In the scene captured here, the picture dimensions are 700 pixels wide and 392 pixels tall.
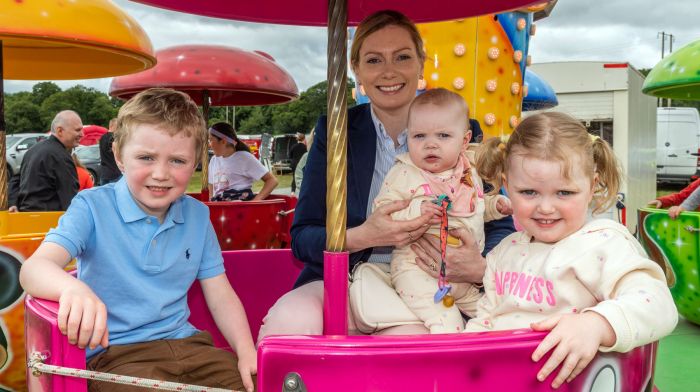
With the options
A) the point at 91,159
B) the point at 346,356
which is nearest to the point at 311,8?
the point at 346,356

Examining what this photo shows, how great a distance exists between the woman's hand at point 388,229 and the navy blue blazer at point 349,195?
229mm

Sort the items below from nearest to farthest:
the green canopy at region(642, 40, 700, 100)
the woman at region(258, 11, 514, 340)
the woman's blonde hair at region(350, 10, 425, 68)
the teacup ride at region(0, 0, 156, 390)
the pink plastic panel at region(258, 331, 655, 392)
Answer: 1. the pink plastic panel at region(258, 331, 655, 392)
2. the woman at region(258, 11, 514, 340)
3. the woman's blonde hair at region(350, 10, 425, 68)
4. the teacup ride at region(0, 0, 156, 390)
5. the green canopy at region(642, 40, 700, 100)

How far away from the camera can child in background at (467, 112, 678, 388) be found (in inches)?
51.2

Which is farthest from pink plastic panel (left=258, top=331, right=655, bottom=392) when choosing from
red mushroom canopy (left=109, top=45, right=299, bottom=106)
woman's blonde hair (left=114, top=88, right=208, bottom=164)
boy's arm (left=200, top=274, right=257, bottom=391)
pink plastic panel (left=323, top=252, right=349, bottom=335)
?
red mushroom canopy (left=109, top=45, right=299, bottom=106)

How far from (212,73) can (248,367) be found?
4.04 meters

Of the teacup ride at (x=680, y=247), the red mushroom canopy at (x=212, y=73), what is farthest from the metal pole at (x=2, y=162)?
the teacup ride at (x=680, y=247)

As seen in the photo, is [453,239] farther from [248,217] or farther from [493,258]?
[248,217]

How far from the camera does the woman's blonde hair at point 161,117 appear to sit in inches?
74.5

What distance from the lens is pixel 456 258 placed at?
1953 millimetres

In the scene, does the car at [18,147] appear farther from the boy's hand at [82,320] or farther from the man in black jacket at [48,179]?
the boy's hand at [82,320]

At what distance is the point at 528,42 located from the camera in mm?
4328

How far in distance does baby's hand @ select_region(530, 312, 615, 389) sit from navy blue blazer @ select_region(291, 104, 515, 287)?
0.97 metres

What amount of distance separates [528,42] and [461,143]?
101 inches

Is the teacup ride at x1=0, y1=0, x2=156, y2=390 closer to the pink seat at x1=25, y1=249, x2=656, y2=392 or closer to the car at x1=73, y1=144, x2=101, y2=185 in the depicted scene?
the pink seat at x1=25, y1=249, x2=656, y2=392
